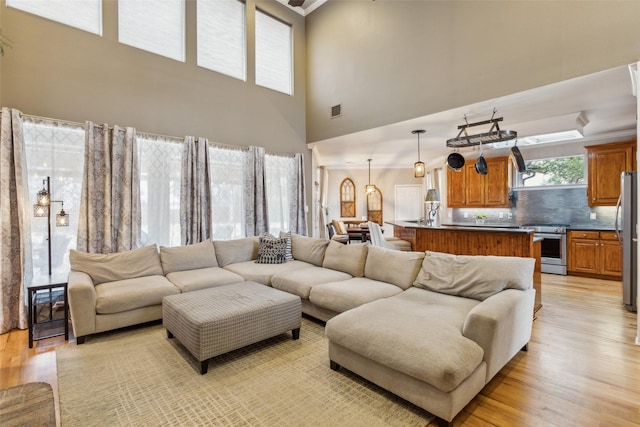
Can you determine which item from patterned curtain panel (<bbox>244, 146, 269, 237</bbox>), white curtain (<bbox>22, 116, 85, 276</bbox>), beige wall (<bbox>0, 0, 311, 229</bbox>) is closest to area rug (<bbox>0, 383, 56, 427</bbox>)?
white curtain (<bbox>22, 116, 85, 276</bbox>)

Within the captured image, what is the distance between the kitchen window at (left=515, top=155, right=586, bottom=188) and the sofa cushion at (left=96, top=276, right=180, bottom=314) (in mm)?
7160

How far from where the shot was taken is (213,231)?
5055mm

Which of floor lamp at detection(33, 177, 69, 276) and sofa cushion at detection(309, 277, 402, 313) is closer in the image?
sofa cushion at detection(309, 277, 402, 313)

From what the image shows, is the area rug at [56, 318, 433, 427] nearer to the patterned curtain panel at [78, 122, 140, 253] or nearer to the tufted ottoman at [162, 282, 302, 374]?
the tufted ottoman at [162, 282, 302, 374]

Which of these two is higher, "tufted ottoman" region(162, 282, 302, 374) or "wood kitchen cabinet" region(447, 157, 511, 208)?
"wood kitchen cabinet" region(447, 157, 511, 208)

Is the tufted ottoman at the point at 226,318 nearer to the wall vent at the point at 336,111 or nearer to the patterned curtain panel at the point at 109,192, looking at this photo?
the patterned curtain panel at the point at 109,192

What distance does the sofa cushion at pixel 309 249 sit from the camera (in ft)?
14.5

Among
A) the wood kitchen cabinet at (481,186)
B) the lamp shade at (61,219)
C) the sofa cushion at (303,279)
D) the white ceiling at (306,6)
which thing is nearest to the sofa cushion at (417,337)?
the sofa cushion at (303,279)

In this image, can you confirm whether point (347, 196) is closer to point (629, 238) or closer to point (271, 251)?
point (271, 251)

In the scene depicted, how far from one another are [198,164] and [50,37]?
221 centimetres

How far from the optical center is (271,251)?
460cm

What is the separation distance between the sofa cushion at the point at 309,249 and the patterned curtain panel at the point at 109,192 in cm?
224

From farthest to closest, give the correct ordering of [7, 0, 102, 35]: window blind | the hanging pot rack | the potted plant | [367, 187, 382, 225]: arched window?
[367, 187, 382, 225]: arched window → the potted plant → the hanging pot rack → [7, 0, 102, 35]: window blind

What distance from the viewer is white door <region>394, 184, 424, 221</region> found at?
974 cm
